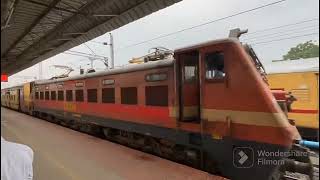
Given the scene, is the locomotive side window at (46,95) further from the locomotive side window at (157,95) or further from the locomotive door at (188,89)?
the locomotive door at (188,89)

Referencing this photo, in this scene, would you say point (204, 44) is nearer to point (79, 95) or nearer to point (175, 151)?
point (175, 151)

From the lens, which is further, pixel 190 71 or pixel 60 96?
pixel 60 96

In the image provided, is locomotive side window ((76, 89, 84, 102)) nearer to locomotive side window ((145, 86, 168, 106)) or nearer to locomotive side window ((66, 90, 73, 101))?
locomotive side window ((66, 90, 73, 101))

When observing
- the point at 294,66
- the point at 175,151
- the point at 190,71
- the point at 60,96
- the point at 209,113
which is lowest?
the point at 175,151

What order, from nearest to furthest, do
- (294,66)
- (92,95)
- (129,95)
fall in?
(129,95) < (294,66) < (92,95)

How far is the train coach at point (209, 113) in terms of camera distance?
261 inches

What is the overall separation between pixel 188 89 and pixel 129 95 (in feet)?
10.6

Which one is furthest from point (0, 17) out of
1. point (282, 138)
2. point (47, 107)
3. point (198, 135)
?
point (47, 107)

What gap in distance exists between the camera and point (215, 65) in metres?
7.68

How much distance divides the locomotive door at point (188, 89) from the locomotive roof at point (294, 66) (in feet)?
17.5

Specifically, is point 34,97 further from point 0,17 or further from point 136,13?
point 0,17

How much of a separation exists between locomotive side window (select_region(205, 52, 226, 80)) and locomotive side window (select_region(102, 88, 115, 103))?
17.9 feet

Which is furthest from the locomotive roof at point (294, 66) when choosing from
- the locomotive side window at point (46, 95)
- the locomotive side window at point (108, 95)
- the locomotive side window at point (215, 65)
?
the locomotive side window at point (46, 95)

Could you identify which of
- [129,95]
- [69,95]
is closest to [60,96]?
[69,95]
